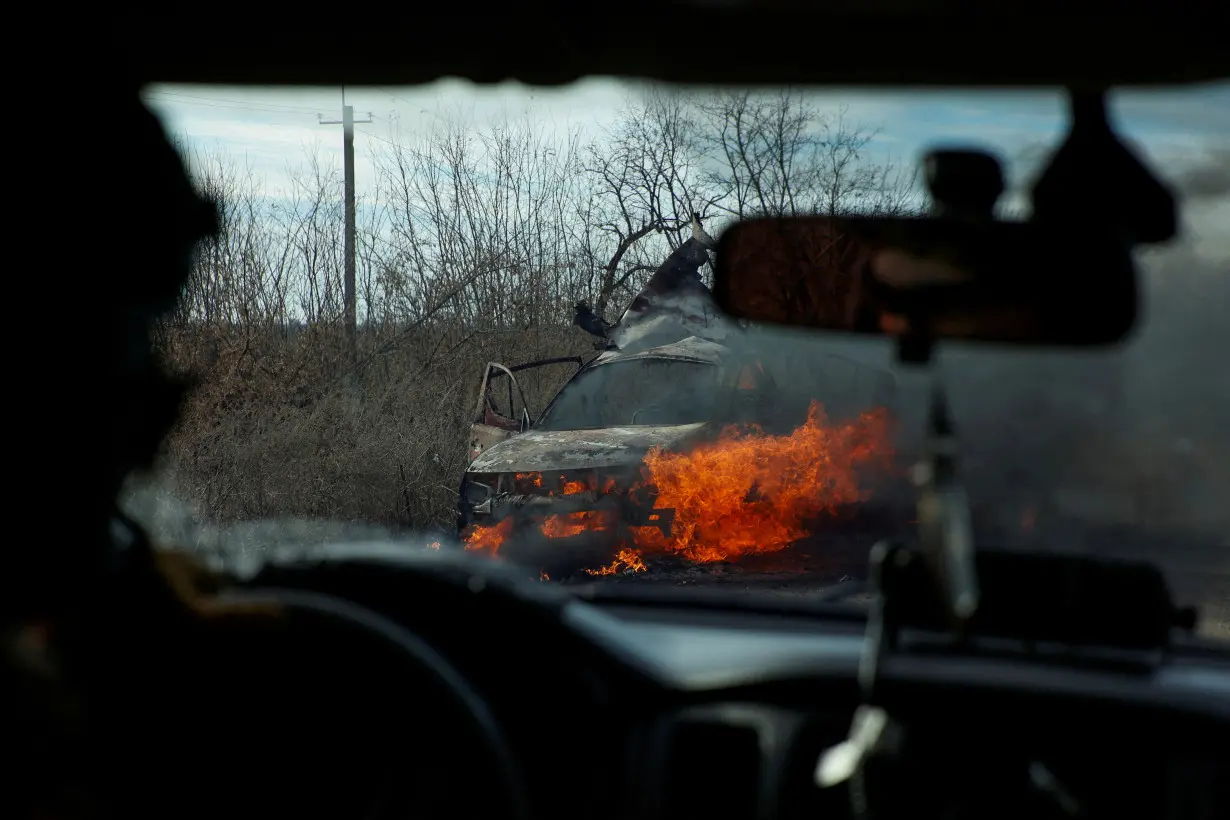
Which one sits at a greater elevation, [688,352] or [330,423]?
[688,352]

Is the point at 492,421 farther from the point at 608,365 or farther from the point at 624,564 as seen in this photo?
the point at 624,564

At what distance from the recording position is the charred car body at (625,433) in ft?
20.1

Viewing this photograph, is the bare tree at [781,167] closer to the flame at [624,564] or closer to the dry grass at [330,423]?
Answer: the flame at [624,564]

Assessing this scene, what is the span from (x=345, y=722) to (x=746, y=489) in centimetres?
340

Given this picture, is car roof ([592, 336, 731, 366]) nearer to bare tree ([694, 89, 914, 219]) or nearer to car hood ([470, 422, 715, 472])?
car hood ([470, 422, 715, 472])

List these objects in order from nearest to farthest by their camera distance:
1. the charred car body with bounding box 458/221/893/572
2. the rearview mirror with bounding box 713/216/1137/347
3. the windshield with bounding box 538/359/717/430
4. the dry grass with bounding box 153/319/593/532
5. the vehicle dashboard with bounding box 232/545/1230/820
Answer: the rearview mirror with bounding box 713/216/1137/347, the vehicle dashboard with bounding box 232/545/1230/820, the charred car body with bounding box 458/221/893/572, the windshield with bounding box 538/359/717/430, the dry grass with bounding box 153/319/593/532

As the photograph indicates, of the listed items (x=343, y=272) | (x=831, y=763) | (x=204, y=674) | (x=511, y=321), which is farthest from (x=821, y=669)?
(x=343, y=272)

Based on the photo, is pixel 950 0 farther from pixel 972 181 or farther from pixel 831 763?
pixel 831 763

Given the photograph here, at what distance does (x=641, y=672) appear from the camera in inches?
103

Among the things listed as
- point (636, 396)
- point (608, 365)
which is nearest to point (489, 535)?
point (636, 396)

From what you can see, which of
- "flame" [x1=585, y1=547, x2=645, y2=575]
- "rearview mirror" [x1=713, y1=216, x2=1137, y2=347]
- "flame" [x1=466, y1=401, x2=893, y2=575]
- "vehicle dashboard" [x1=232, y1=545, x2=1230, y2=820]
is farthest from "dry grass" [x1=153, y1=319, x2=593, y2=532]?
"rearview mirror" [x1=713, y1=216, x2=1137, y2=347]

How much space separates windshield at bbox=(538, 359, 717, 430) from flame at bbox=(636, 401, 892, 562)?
0.42 meters

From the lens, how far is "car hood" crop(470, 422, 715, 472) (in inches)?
268

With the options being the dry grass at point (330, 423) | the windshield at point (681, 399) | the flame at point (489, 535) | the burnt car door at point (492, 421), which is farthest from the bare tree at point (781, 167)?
the dry grass at point (330, 423)
